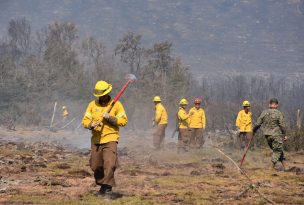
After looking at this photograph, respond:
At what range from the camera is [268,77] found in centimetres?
18462

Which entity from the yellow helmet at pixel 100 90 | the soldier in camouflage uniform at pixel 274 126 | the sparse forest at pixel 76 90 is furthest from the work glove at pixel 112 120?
the sparse forest at pixel 76 90

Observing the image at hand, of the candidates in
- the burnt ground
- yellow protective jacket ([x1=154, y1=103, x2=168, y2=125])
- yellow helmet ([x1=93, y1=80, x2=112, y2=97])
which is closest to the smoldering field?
the burnt ground

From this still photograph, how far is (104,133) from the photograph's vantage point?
861 centimetres

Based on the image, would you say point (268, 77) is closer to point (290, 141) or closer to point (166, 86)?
point (166, 86)

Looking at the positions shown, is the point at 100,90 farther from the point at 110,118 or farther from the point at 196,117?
the point at 196,117

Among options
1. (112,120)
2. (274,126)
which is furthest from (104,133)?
(274,126)

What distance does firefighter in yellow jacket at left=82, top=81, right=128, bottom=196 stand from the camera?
8.45 metres

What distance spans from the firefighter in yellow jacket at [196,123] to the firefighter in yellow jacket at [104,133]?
384 inches

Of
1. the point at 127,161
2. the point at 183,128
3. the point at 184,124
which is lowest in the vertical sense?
the point at 127,161

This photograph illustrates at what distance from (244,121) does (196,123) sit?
156cm

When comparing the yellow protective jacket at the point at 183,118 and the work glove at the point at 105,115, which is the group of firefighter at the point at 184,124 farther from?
the work glove at the point at 105,115

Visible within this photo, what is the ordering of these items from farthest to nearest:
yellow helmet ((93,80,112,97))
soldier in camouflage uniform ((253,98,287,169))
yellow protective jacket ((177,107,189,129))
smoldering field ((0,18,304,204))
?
yellow protective jacket ((177,107,189,129)) < soldier in camouflage uniform ((253,98,287,169)) < smoldering field ((0,18,304,204)) < yellow helmet ((93,80,112,97))

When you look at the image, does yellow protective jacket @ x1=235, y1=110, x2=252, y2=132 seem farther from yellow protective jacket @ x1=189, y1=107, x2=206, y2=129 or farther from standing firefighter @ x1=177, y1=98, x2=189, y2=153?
standing firefighter @ x1=177, y1=98, x2=189, y2=153

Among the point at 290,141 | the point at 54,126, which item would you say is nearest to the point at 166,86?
the point at 54,126
